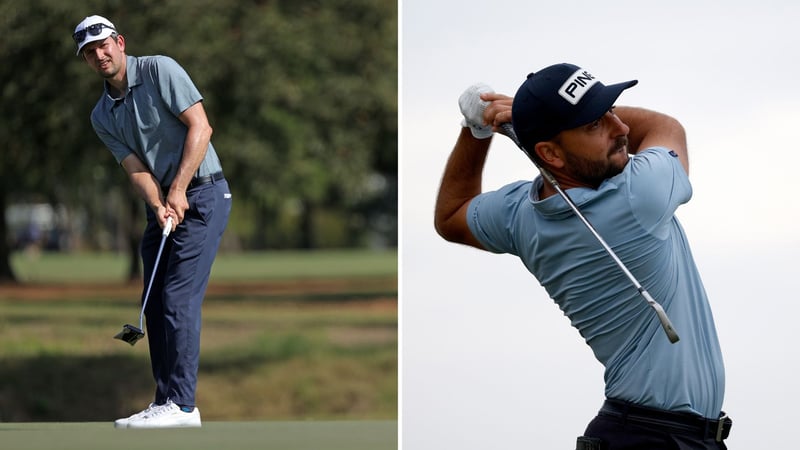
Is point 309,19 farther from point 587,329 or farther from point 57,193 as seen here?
point 587,329

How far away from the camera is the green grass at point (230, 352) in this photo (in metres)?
15.6

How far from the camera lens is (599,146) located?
9.79ft

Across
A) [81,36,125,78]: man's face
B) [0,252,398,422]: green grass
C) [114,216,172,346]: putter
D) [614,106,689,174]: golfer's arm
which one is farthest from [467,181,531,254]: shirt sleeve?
[0,252,398,422]: green grass

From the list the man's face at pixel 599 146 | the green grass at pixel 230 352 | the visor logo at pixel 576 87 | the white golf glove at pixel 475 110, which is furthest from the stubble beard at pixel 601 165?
the green grass at pixel 230 352

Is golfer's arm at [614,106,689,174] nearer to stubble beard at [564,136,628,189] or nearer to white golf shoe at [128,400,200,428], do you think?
stubble beard at [564,136,628,189]

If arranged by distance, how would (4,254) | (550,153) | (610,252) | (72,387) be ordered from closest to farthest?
(610,252)
(550,153)
(72,387)
(4,254)

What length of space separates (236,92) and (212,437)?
30.9 feet

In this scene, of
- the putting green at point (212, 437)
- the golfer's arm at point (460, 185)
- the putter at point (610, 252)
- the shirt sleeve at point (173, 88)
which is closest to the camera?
the putter at point (610, 252)

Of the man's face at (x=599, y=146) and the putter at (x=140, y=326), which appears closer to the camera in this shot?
the man's face at (x=599, y=146)

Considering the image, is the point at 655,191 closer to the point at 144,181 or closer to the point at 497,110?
the point at 497,110

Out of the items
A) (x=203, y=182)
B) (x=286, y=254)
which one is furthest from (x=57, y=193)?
(x=203, y=182)

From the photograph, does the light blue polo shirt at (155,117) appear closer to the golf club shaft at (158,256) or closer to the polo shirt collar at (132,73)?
the polo shirt collar at (132,73)

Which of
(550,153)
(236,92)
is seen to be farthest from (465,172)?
(236,92)

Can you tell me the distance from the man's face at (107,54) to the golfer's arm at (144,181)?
1.05 feet
